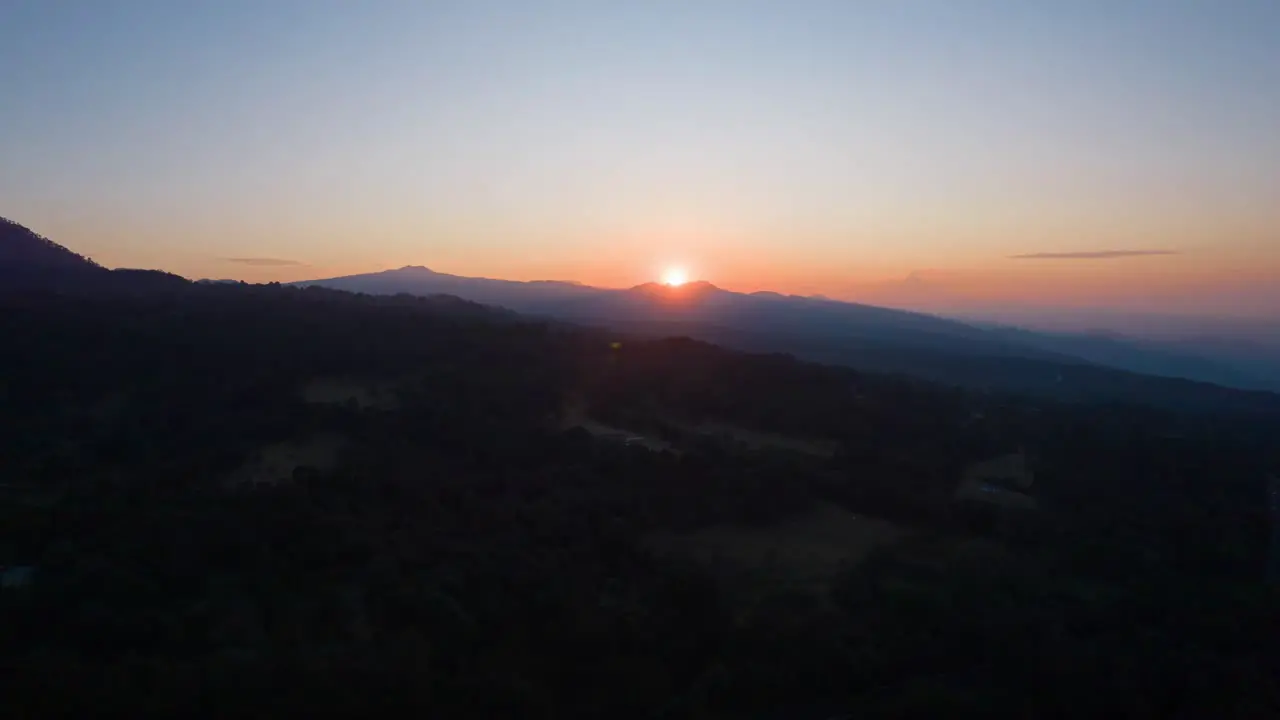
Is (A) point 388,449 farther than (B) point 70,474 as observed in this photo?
Yes

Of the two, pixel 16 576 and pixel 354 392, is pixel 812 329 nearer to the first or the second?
pixel 354 392

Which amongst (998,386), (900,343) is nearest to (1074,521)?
(998,386)


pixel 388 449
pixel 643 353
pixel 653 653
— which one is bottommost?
pixel 653 653

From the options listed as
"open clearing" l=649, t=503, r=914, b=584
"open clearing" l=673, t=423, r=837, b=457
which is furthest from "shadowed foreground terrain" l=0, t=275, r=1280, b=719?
"open clearing" l=673, t=423, r=837, b=457

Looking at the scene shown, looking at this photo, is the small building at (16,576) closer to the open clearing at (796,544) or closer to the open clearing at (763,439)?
the open clearing at (796,544)

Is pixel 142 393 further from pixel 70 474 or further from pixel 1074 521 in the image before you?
pixel 1074 521

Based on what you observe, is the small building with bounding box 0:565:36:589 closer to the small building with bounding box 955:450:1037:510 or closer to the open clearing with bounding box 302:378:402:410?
the open clearing with bounding box 302:378:402:410
